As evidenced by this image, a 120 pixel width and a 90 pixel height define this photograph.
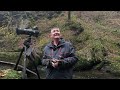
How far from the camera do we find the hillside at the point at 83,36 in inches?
409

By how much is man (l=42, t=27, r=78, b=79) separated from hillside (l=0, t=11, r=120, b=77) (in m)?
5.03

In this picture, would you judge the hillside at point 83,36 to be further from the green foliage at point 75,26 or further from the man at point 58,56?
the man at point 58,56

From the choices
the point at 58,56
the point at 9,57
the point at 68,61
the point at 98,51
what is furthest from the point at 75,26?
the point at 68,61

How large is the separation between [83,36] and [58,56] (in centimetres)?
709

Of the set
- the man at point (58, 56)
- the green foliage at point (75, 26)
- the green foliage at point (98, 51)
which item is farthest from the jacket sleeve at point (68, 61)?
the green foliage at point (75, 26)

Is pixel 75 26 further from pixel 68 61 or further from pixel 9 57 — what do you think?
pixel 68 61

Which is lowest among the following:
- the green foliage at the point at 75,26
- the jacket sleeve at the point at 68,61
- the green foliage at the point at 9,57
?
the green foliage at the point at 9,57

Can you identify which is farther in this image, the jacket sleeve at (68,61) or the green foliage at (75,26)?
the green foliage at (75,26)

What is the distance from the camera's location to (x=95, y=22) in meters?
13.8

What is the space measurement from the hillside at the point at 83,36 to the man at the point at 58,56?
5026 mm
